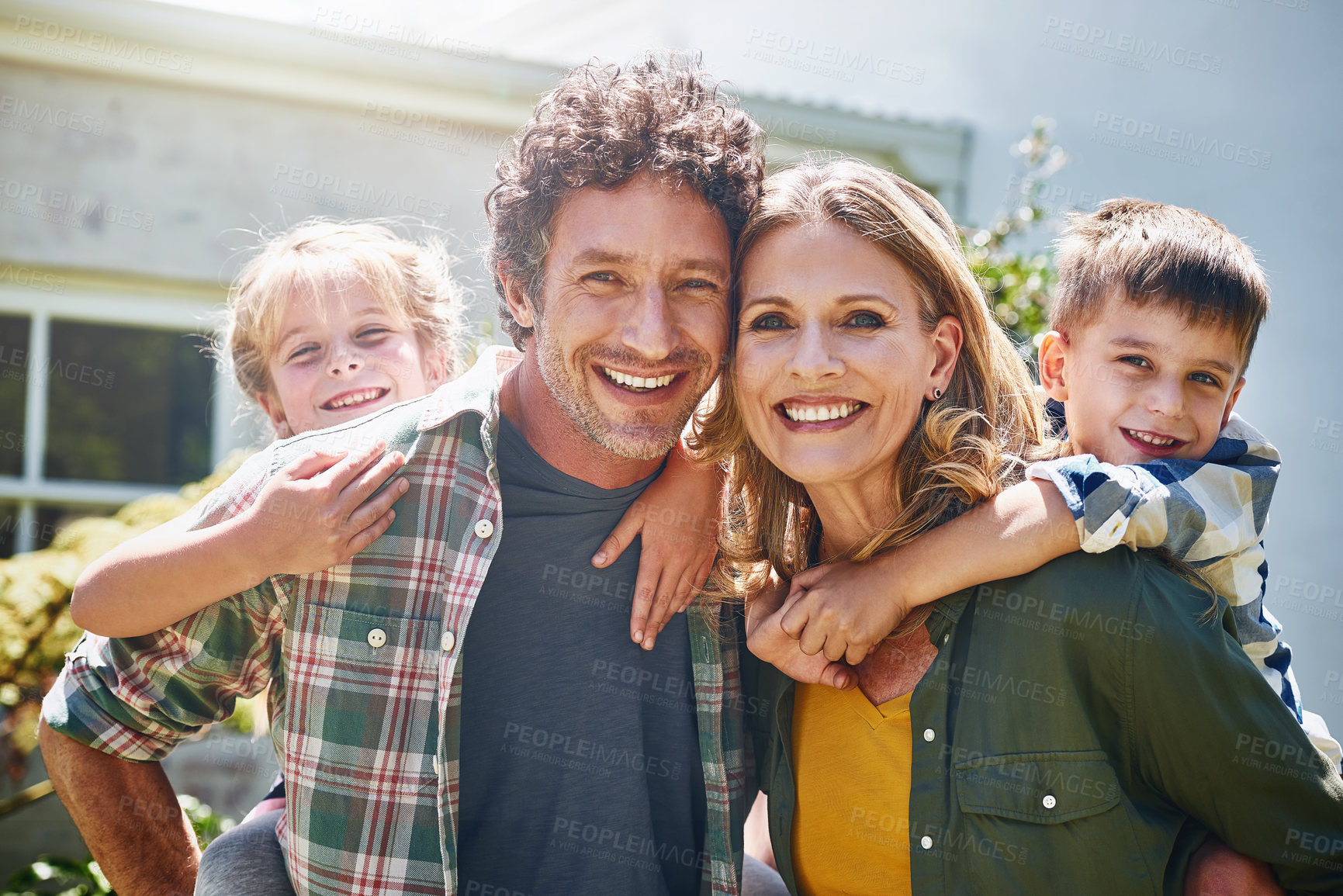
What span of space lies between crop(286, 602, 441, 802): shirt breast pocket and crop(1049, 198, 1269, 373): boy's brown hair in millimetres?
1689

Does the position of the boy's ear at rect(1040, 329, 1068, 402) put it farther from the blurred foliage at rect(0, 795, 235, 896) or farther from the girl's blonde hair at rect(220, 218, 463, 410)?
the blurred foliage at rect(0, 795, 235, 896)

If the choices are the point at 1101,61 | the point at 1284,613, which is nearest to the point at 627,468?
the point at 1284,613

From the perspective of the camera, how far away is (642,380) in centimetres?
229

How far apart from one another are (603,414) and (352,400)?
95 cm

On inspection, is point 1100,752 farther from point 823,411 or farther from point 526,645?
point 526,645

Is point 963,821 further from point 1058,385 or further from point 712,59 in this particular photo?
point 712,59

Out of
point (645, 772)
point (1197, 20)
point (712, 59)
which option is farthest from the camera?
point (712, 59)

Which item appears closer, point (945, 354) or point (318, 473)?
point (318, 473)

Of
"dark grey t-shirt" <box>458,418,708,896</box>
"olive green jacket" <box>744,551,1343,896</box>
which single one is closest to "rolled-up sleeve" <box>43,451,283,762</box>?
"dark grey t-shirt" <box>458,418,708,896</box>

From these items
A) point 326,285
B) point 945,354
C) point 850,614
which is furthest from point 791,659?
point 326,285

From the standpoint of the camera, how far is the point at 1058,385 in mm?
2508

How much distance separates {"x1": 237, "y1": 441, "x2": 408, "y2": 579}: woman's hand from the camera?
1.95 m

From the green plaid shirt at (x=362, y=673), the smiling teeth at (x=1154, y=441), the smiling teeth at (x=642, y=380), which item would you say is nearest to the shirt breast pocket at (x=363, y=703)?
the green plaid shirt at (x=362, y=673)

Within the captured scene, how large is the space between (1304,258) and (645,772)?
13.3 ft
